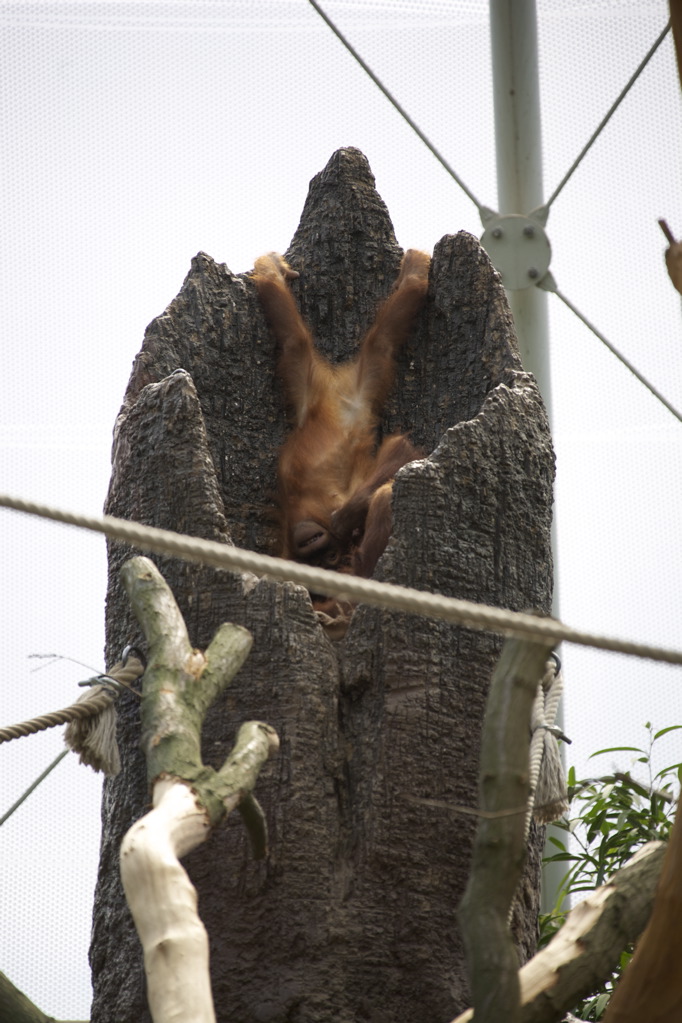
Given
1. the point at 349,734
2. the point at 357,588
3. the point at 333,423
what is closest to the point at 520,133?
the point at 333,423

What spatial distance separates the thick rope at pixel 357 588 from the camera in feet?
6.66

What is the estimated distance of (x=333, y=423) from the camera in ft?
14.8

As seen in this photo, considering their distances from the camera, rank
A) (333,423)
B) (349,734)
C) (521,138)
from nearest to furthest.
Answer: (349,734) < (333,423) < (521,138)

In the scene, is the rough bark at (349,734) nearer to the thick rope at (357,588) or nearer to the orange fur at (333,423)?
the orange fur at (333,423)

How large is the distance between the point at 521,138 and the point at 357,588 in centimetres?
503

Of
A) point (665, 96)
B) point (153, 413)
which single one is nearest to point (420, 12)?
point (665, 96)

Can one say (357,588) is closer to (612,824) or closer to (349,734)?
(349,734)

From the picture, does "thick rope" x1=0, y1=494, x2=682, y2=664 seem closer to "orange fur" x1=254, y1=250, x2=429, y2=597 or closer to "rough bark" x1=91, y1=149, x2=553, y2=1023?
"rough bark" x1=91, y1=149, x2=553, y2=1023

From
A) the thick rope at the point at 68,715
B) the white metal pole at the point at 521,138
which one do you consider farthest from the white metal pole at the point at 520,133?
the thick rope at the point at 68,715

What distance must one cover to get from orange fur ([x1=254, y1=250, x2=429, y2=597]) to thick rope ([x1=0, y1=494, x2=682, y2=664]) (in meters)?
2.04

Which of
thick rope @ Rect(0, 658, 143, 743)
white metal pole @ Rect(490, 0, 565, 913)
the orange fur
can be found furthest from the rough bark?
white metal pole @ Rect(490, 0, 565, 913)

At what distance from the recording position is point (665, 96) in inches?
279

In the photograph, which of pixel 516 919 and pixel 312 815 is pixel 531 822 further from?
pixel 312 815

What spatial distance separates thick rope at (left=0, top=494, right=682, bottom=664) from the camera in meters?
2.03
